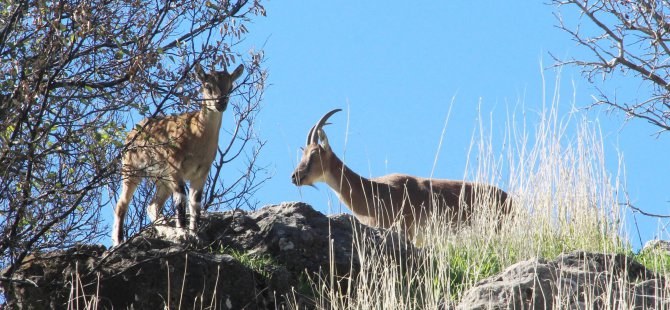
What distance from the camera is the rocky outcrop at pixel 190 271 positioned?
7.68 meters

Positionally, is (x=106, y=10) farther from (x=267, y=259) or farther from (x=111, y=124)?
(x=267, y=259)

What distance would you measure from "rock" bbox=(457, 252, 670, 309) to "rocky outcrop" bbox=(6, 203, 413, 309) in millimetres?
1257

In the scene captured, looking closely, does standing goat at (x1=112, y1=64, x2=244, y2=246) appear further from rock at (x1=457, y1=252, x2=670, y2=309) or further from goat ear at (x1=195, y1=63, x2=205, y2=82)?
rock at (x1=457, y1=252, x2=670, y2=309)

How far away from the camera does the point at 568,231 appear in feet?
32.0

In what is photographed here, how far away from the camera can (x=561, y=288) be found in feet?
22.7

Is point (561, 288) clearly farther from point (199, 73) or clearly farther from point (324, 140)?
point (324, 140)

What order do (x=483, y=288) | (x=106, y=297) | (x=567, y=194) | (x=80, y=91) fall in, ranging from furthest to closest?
(x=567, y=194)
(x=80, y=91)
(x=106, y=297)
(x=483, y=288)

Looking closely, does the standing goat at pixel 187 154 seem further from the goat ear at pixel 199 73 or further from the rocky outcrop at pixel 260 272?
the rocky outcrop at pixel 260 272

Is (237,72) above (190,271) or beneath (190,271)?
above

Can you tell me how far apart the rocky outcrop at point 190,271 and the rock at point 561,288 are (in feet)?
4.12

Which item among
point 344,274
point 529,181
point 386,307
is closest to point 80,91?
point 344,274

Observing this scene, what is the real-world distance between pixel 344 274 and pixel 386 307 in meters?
1.61

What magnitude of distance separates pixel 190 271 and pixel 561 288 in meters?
2.54

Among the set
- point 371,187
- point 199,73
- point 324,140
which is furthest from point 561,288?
point 324,140
